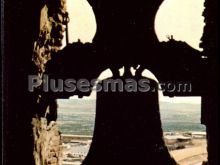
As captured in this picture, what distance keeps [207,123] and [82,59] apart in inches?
46.7

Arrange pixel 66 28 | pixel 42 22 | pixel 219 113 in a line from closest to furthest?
1. pixel 219 113
2. pixel 42 22
3. pixel 66 28

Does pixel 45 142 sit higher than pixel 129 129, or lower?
lower

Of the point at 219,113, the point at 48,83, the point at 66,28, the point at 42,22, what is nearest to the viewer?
the point at 219,113

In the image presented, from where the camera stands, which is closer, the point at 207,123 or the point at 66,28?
the point at 207,123

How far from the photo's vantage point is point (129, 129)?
11.5 ft

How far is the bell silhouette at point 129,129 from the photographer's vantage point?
137 inches

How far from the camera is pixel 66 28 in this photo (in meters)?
Answer: 4.87

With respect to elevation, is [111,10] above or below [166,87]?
above

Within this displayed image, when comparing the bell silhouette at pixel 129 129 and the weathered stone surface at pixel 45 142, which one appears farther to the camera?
the weathered stone surface at pixel 45 142

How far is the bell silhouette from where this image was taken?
11.4 ft

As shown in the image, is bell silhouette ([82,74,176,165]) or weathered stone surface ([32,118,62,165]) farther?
weathered stone surface ([32,118,62,165])

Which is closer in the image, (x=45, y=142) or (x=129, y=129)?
(x=129, y=129)

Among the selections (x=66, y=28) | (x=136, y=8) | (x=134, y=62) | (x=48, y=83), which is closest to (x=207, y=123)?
(x=134, y=62)

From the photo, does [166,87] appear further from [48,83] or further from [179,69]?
[48,83]
